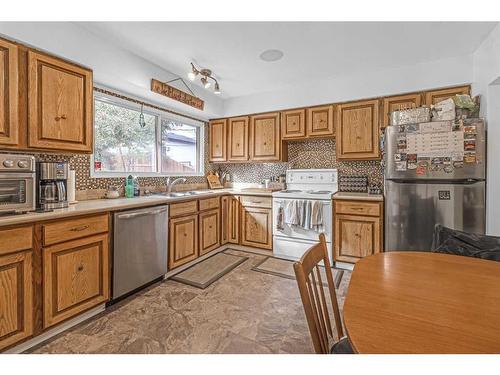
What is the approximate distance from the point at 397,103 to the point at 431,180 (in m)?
1.05

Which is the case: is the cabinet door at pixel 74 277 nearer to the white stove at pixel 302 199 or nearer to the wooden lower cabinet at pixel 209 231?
the wooden lower cabinet at pixel 209 231

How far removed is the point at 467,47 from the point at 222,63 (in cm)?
245

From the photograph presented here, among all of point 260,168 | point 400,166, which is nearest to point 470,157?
point 400,166

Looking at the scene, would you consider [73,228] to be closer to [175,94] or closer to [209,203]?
[209,203]

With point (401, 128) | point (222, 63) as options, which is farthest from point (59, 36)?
point (401, 128)

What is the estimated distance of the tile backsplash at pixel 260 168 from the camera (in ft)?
8.34

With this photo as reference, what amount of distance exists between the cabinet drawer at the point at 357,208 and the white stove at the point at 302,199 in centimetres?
11

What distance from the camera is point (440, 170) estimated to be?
237 centimetres

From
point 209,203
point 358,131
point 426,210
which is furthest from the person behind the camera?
point 209,203

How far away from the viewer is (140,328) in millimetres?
1864

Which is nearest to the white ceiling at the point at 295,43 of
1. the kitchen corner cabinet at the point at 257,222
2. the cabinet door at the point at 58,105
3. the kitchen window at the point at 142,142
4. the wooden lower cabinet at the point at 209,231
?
the cabinet door at the point at 58,105
